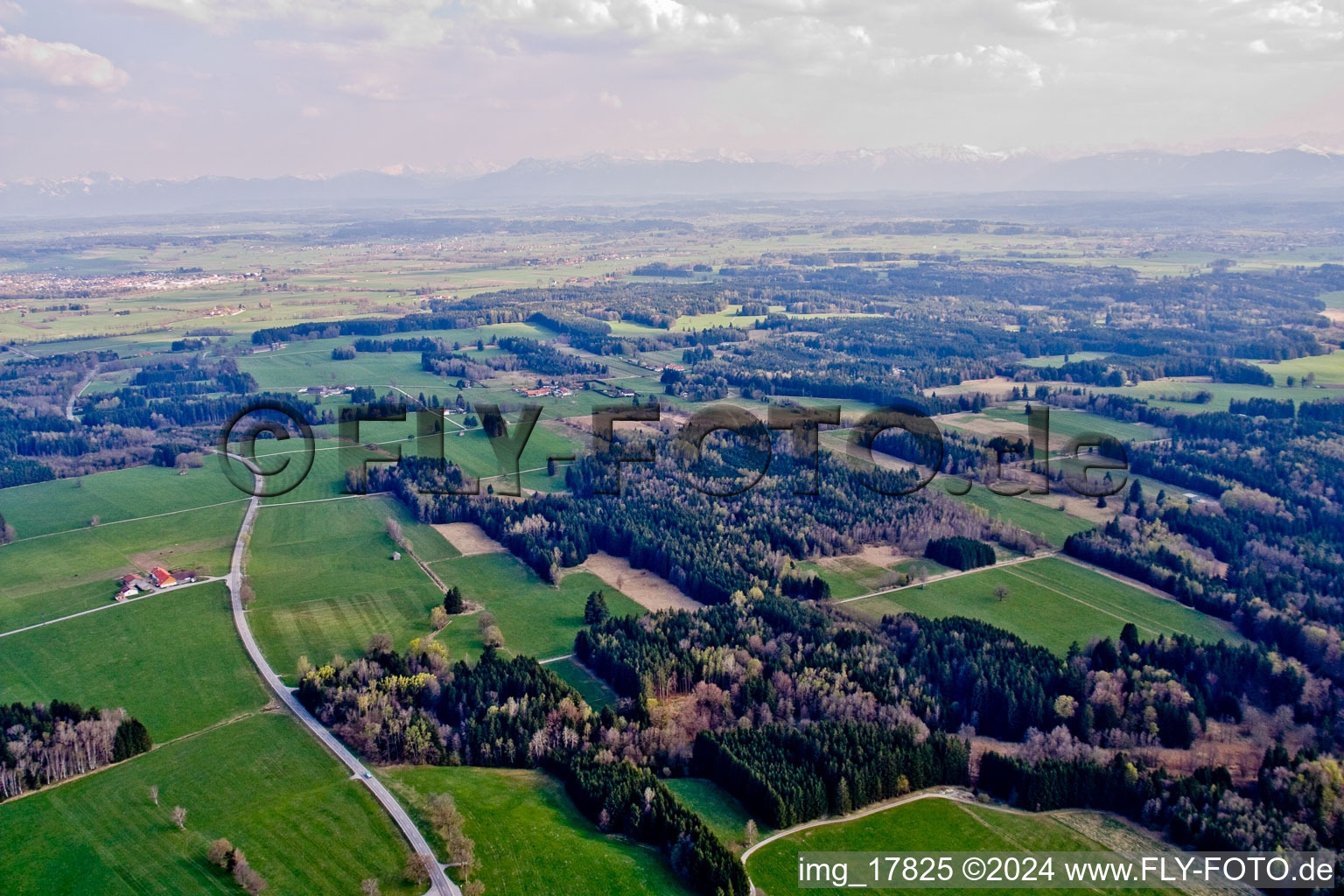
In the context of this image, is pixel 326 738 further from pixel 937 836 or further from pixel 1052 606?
pixel 1052 606

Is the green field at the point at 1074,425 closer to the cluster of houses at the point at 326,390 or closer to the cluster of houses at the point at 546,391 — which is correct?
the cluster of houses at the point at 546,391

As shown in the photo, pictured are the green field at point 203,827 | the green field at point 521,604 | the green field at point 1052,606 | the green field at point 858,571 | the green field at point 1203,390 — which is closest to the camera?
the green field at point 203,827

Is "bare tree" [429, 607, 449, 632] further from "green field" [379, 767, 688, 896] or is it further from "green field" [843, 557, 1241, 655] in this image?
"green field" [843, 557, 1241, 655]

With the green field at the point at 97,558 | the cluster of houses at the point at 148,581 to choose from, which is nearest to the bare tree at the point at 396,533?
the green field at the point at 97,558

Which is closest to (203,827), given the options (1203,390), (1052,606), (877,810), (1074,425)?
(877,810)

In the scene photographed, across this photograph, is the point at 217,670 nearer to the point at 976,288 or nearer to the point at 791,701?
the point at 791,701

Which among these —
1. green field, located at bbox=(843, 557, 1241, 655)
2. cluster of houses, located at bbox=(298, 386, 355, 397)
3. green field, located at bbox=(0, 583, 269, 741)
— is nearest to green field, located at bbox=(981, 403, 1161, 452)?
green field, located at bbox=(843, 557, 1241, 655)

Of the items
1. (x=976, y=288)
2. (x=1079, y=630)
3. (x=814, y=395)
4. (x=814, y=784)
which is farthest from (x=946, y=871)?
(x=976, y=288)
